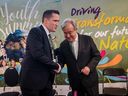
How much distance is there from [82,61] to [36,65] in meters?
0.42

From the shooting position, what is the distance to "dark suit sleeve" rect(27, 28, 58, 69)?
246 cm

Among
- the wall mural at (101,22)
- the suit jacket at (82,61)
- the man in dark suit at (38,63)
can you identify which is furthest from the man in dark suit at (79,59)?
the wall mural at (101,22)

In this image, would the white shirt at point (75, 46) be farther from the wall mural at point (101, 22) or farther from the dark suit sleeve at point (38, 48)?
the wall mural at point (101, 22)

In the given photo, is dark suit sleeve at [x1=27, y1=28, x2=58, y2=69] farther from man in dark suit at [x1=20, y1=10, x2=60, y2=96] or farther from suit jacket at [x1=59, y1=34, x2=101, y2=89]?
suit jacket at [x1=59, y1=34, x2=101, y2=89]

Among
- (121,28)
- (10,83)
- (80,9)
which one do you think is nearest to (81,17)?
(80,9)

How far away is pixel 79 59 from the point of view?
8.31 ft

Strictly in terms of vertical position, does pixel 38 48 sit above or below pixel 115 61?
above

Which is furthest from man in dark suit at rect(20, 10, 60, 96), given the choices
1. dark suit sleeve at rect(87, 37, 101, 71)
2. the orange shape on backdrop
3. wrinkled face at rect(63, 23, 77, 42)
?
the orange shape on backdrop

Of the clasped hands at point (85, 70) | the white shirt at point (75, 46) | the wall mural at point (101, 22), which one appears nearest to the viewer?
the clasped hands at point (85, 70)

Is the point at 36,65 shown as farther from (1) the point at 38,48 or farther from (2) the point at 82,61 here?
(2) the point at 82,61

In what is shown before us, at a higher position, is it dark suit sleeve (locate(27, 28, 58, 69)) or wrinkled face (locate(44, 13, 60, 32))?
wrinkled face (locate(44, 13, 60, 32))

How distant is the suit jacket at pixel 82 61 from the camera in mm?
2523

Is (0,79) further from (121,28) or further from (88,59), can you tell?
(88,59)

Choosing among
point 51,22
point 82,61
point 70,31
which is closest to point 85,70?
point 82,61
